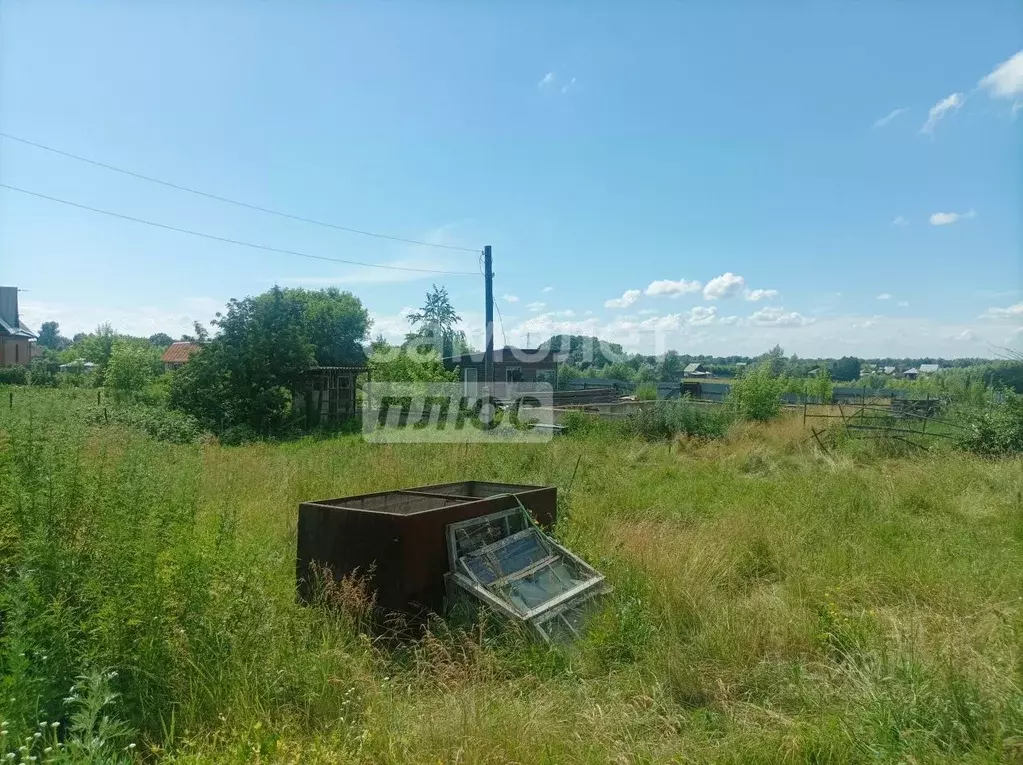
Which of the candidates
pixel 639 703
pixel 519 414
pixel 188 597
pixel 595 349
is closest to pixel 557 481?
pixel 639 703

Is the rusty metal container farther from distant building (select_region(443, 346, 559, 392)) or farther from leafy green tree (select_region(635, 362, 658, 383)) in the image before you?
leafy green tree (select_region(635, 362, 658, 383))

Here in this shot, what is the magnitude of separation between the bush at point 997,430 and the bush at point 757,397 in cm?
677

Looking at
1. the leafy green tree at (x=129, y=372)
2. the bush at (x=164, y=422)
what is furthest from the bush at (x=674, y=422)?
the leafy green tree at (x=129, y=372)

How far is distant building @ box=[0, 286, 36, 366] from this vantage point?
4559 centimetres

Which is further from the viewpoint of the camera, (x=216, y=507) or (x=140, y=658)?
(x=216, y=507)

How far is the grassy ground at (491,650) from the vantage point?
308 cm

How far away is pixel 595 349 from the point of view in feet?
169

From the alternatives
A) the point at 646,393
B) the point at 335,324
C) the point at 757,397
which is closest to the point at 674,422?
the point at 757,397

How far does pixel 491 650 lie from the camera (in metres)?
4.34

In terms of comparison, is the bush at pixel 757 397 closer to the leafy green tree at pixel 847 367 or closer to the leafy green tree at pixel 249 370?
the leafy green tree at pixel 249 370

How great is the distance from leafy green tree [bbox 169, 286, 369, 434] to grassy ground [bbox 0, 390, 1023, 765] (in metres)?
12.8

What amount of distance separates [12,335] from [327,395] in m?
38.2

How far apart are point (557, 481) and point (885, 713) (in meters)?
6.88

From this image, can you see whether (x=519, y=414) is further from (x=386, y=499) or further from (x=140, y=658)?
(x=140, y=658)
